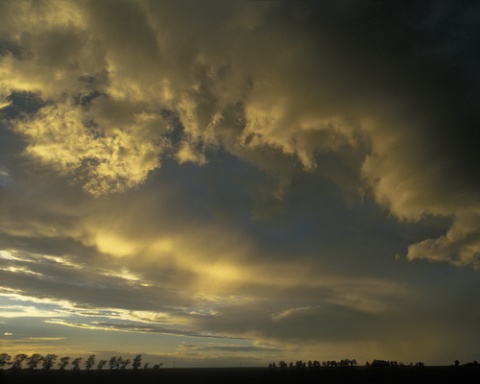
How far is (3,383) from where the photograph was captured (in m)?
146

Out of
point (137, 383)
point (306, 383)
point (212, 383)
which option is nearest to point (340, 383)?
point (306, 383)

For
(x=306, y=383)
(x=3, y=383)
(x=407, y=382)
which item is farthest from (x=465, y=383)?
(x=3, y=383)

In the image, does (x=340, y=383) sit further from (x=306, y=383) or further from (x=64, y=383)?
(x=64, y=383)

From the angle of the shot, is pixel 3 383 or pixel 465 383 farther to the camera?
pixel 3 383

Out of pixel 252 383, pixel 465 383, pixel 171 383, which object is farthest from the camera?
pixel 171 383

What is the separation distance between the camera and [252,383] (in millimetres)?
128125

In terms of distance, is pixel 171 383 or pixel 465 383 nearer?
pixel 465 383

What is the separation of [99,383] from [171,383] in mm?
31154

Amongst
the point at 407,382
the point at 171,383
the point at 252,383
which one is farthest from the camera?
the point at 171,383

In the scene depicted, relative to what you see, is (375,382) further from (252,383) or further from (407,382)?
(252,383)

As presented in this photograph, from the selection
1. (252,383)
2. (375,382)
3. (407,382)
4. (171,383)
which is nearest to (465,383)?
(407,382)

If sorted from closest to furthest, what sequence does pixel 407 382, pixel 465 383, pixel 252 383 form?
pixel 465 383 < pixel 407 382 < pixel 252 383

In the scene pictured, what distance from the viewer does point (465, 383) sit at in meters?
108

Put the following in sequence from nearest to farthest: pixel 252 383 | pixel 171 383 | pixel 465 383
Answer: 1. pixel 465 383
2. pixel 252 383
3. pixel 171 383
